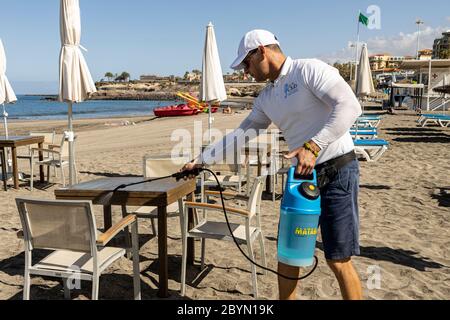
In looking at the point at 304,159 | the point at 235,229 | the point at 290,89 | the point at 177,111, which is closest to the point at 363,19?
the point at 235,229

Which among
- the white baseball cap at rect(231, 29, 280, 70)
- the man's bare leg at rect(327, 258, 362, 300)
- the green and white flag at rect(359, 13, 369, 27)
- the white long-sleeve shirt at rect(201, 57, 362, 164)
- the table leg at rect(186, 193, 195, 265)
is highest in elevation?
the green and white flag at rect(359, 13, 369, 27)

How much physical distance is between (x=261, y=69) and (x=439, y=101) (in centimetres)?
3177

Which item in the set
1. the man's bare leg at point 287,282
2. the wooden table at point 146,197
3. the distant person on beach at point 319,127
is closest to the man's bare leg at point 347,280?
the distant person on beach at point 319,127

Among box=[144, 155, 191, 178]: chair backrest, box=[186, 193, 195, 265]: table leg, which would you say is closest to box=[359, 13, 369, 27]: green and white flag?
box=[144, 155, 191, 178]: chair backrest

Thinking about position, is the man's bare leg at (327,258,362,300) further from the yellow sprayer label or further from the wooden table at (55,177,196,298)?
the wooden table at (55,177,196,298)

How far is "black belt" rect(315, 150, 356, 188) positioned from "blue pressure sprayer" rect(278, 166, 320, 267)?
145 mm

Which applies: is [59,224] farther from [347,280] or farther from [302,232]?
[347,280]

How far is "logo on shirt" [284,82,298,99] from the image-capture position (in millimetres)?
2523

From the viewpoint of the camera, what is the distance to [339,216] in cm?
255

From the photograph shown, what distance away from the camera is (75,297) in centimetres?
383

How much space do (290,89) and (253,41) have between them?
0.36m

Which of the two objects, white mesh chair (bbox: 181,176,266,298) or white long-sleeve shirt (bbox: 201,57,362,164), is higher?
white long-sleeve shirt (bbox: 201,57,362,164)
